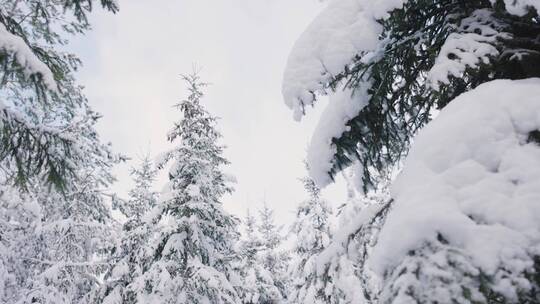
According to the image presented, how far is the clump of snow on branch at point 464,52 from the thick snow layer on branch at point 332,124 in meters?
0.97

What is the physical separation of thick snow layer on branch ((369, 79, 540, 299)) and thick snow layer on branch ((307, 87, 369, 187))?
148 centimetres

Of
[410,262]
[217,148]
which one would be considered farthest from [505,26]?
[217,148]

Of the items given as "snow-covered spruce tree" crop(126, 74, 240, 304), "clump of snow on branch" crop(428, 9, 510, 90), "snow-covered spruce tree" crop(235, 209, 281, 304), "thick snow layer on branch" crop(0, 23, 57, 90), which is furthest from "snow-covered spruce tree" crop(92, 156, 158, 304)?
"clump of snow on branch" crop(428, 9, 510, 90)

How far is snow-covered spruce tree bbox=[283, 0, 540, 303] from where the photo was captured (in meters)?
1.62

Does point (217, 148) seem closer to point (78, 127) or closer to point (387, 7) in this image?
point (78, 127)

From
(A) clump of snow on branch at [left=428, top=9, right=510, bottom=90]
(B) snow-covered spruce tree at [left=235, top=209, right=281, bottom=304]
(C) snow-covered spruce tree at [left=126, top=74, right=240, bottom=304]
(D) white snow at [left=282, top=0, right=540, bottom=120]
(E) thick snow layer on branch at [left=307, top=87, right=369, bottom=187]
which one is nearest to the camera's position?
(A) clump of snow on branch at [left=428, top=9, right=510, bottom=90]

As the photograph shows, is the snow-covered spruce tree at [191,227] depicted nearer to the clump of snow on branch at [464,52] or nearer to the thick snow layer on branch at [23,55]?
the thick snow layer on branch at [23,55]

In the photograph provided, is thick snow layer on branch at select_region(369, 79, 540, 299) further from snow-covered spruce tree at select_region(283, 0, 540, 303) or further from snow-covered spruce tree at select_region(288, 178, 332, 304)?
snow-covered spruce tree at select_region(288, 178, 332, 304)

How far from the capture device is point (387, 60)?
380cm

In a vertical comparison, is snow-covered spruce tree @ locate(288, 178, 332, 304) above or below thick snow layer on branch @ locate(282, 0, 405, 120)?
above

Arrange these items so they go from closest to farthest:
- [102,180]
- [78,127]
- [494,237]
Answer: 1. [494,237]
2. [78,127]
3. [102,180]

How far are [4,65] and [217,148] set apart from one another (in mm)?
10964

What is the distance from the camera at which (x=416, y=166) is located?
2.17m

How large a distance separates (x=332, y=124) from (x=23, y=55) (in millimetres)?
3214
